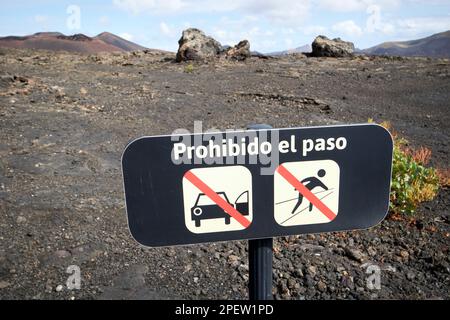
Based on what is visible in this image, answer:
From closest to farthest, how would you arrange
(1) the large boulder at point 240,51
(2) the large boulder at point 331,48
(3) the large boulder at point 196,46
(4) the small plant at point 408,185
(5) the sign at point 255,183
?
(5) the sign at point 255,183, (4) the small plant at point 408,185, (3) the large boulder at point 196,46, (1) the large boulder at point 240,51, (2) the large boulder at point 331,48

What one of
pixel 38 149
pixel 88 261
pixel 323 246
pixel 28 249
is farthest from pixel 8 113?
pixel 323 246

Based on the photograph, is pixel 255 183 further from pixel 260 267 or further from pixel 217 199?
pixel 260 267

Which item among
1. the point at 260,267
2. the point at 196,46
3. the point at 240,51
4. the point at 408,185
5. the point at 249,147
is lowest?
the point at 408,185

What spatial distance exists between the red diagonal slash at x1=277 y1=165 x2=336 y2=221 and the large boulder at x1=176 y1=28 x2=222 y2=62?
16.0 meters

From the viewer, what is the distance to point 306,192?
1242 mm

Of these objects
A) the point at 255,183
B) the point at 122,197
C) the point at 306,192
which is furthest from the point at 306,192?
the point at 122,197

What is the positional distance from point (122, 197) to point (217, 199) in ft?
10.8

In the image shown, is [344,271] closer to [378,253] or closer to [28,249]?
[378,253]

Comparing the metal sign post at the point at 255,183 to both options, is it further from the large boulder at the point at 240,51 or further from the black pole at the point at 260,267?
the large boulder at the point at 240,51

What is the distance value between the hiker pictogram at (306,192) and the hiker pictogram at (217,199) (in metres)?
0.11

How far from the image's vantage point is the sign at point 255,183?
→ 1.14m

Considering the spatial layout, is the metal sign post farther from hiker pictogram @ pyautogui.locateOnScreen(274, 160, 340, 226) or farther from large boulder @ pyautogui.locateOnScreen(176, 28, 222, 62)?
large boulder @ pyautogui.locateOnScreen(176, 28, 222, 62)

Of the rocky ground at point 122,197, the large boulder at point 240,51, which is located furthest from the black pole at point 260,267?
the large boulder at point 240,51
